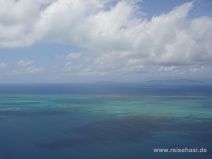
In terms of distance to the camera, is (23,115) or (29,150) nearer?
(29,150)

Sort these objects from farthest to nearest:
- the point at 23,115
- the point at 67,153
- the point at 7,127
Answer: the point at 23,115, the point at 7,127, the point at 67,153

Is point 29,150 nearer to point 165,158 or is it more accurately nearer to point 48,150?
point 48,150

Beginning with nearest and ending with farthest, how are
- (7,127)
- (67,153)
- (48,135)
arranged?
(67,153), (48,135), (7,127)

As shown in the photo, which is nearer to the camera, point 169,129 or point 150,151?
point 150,151

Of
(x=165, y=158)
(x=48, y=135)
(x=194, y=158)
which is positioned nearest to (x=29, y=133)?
(x=48, y=135)

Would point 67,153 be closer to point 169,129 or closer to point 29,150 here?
point 29,150

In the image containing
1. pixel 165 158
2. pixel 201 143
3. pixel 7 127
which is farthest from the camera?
pixel 7 127

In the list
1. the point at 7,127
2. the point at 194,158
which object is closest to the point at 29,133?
the point at 7,127

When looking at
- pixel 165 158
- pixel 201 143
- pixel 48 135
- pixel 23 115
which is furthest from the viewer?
pixel 23 115
